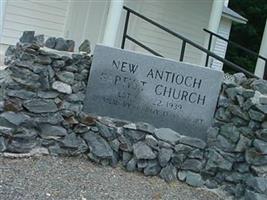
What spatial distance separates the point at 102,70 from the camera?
570 cm

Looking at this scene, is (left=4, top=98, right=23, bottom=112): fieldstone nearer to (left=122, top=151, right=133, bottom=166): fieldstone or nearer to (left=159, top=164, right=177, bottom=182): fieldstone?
(left=122, top=151, right=133, bottom=166): fieldstone

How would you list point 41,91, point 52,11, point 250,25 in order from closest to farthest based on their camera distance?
1. point 41,91
2. point 52,11
3. point 250,25

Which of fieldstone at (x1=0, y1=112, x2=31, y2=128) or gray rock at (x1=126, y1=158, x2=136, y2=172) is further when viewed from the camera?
gray rock at (x1=126, y1=158, x2=136, y2=172)

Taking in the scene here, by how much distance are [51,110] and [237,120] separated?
212 cm

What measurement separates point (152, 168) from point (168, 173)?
20 centimetres

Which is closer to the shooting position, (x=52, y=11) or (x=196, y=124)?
(x=196, y=124)

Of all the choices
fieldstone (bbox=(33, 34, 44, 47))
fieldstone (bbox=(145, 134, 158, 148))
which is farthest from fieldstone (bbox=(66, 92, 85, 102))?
fieldstone (bbox=(145, 134, 158, 148))

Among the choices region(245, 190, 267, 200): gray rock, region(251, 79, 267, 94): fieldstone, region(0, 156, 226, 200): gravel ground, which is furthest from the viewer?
region(251, 79, 267, 94): fieldstone

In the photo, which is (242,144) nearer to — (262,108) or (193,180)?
(262,108)

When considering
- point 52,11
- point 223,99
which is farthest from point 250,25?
point 223,99

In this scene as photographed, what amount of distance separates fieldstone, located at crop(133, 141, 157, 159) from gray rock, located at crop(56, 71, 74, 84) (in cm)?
106

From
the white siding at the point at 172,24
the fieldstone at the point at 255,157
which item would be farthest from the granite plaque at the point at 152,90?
the white siding at the point at 172,24

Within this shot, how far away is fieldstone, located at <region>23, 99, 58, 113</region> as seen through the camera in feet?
17.1

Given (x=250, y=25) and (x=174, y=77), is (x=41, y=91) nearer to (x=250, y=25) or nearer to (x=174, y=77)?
(x=174, y=77)
